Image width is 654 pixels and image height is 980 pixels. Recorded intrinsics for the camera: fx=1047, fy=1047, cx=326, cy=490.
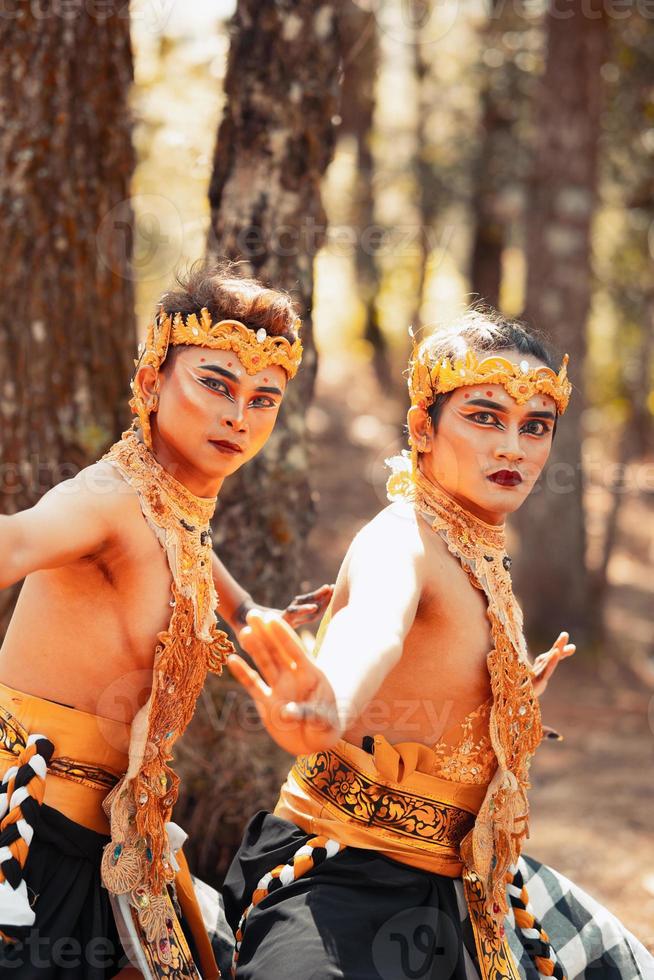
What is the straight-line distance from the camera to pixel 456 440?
2.70 metres

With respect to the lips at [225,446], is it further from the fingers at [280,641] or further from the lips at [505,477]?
the fingers at [280,641]

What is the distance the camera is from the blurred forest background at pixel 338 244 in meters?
4.14

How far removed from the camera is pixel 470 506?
2.79 metres

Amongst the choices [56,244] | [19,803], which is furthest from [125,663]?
[56,244]

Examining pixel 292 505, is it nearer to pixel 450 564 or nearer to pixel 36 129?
pixel 450 564

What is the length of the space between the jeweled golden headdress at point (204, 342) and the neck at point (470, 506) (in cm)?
49

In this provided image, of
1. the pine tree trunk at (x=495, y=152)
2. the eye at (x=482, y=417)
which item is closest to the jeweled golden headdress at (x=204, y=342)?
the eye at (x=482, y=417)

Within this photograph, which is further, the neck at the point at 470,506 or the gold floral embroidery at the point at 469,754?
the neck at the point at 470,506

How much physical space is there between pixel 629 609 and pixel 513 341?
31.3 ft

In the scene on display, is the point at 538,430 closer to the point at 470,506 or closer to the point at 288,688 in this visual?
the point at 470,506

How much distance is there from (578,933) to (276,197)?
9.23ft

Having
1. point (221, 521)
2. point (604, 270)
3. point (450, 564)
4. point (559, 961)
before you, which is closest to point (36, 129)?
point (221, 521)

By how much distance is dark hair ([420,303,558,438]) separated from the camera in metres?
2.78

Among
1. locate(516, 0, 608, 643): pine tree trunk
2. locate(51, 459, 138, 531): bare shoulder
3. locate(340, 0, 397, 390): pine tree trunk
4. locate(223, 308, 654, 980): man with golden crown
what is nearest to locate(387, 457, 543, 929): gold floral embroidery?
locate(223, 308, 654, 980): man with golden crown
